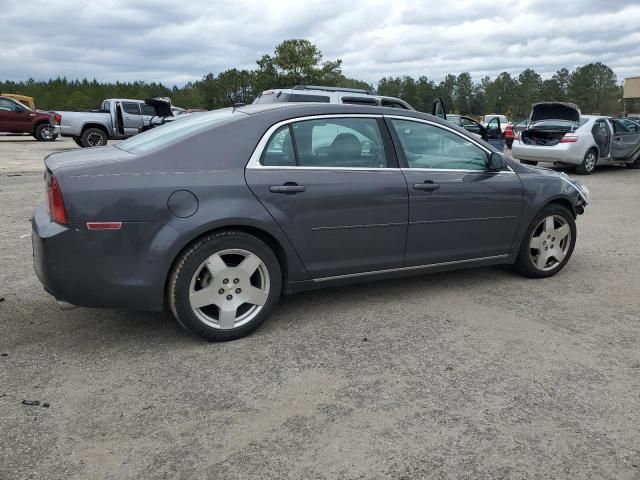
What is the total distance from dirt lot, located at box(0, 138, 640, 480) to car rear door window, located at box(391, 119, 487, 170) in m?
1.07

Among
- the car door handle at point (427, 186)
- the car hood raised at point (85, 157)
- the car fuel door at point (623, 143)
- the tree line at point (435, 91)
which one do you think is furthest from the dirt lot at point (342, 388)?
the tree line at point (435, 91)

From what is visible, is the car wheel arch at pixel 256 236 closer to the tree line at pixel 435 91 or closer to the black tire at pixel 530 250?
the black tire at pixel 530 250

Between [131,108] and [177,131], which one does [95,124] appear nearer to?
[131,108]

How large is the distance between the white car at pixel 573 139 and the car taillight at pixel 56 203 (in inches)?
492

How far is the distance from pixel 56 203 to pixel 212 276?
1.00m

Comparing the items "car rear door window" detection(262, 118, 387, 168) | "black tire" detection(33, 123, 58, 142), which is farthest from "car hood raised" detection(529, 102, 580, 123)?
"black tire" detection(33, 123, 58, 142)

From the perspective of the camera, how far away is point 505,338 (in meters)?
3.73

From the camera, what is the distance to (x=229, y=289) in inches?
142

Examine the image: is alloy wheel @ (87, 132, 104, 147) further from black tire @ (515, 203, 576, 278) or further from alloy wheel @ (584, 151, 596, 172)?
black tire @ (515, 203, 576, 278)

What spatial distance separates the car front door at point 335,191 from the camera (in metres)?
3.70

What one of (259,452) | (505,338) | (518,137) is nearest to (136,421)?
(259,452)

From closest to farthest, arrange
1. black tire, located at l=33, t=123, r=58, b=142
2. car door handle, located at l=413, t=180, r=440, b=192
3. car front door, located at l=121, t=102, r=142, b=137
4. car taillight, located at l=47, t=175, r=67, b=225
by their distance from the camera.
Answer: car taillight, located at l=47, t=175, r=67, b=225 → car door handle, located at l=413, t=180, r=440, b=192 → car front door, located at l=121, t=102, r=142, b=137 → black tire, located at l=33, t=123, r=58, b=142

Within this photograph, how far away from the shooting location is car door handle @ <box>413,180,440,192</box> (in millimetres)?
4168

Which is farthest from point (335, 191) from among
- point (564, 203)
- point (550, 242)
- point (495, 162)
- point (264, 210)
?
point (564, 203)
